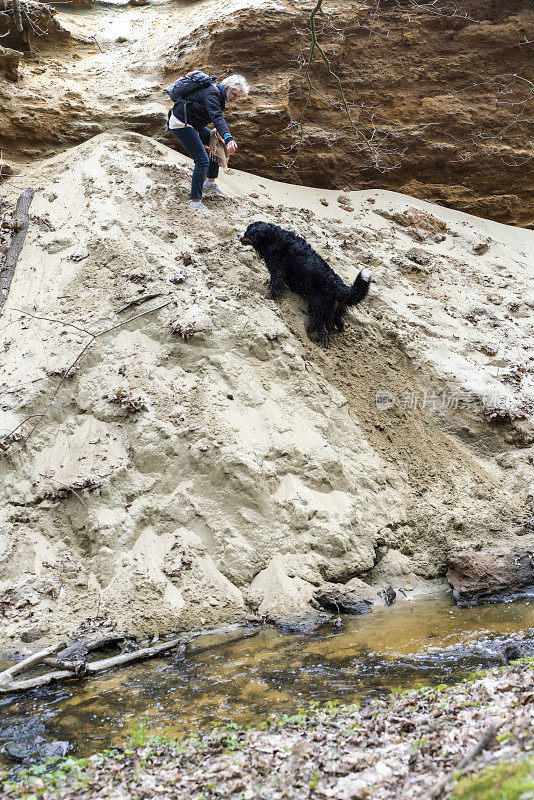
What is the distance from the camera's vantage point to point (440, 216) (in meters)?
11.6

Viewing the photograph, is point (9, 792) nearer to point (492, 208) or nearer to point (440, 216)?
point (440, 216)

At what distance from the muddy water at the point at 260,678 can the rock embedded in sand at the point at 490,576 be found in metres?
0.33

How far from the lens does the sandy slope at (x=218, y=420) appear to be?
216 inches

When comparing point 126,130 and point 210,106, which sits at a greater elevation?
point 126,130

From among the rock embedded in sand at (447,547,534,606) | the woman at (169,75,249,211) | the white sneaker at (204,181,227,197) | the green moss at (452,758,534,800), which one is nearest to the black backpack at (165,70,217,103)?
the woman at (169,75,249,211)

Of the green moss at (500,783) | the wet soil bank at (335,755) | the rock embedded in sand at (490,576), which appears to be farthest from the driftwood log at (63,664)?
the green moss at (500,783)

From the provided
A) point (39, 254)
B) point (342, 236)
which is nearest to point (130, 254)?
point (39, 254)

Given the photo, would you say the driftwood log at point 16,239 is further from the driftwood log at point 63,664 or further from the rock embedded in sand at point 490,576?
the rock embedded in sand at point 490,576

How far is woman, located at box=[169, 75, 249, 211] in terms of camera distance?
812 cm

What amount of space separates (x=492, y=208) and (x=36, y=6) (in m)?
9.78

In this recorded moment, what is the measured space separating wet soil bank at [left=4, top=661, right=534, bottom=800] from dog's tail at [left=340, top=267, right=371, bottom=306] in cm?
461

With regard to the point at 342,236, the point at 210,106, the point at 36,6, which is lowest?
the point at 342,236

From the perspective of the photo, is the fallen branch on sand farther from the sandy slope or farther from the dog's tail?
the dog's tail

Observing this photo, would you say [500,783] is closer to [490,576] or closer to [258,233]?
[490,576]
